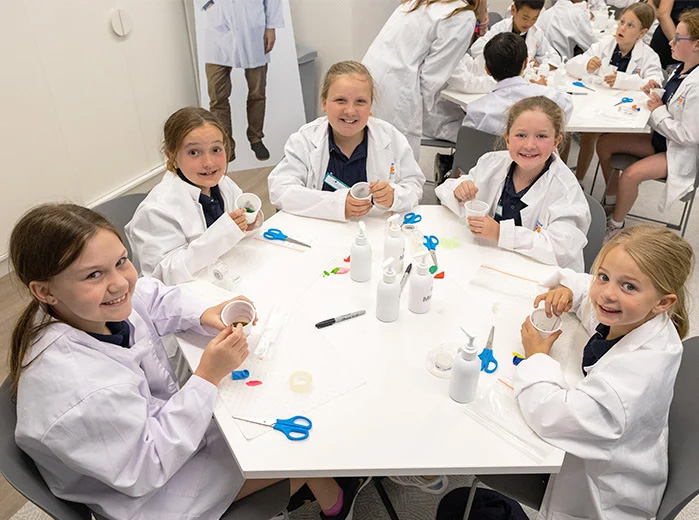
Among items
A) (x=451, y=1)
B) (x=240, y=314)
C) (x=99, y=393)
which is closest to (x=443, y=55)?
(x=451, y=1)

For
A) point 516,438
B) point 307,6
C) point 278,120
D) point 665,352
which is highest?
point 307,6

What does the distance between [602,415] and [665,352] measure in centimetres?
22

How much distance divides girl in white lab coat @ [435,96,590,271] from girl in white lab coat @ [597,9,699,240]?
149cm

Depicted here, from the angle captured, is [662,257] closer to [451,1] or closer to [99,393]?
[99,393]

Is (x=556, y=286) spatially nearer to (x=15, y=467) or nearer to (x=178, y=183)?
(x=178, y=183)

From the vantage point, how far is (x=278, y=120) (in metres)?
4.19

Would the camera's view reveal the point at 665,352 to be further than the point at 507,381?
No

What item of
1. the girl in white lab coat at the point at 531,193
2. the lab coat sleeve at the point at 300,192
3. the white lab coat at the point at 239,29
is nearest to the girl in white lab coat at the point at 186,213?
the lab coat sleeve at the point at 300,192

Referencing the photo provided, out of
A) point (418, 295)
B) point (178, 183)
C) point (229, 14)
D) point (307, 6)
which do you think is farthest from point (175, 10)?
point (418, 295)

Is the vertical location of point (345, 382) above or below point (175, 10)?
below

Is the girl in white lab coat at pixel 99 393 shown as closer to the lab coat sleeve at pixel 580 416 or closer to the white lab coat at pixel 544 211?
the lab coat sleeve at pixel 580 416

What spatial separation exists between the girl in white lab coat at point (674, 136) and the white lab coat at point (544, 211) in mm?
1537

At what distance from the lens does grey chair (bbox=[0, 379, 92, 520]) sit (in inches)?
41.9

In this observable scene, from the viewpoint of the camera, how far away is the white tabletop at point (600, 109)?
3.08m
